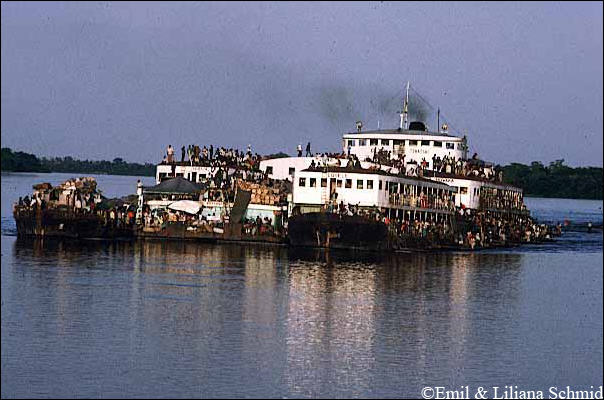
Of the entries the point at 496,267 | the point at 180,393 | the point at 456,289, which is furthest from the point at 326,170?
the point at 180,393

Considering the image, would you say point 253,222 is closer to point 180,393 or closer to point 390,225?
point 390,225

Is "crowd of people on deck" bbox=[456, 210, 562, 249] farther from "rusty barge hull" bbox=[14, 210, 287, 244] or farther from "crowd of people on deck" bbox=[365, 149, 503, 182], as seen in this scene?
"rusty barge hull" bbox=[14, 210, 287, 244]

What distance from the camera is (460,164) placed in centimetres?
10169

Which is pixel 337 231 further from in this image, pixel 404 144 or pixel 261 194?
pixel 404 144

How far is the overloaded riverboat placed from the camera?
3127 inches

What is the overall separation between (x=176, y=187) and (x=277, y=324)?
135 feet

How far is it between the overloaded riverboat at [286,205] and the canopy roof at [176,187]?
7 centimetres

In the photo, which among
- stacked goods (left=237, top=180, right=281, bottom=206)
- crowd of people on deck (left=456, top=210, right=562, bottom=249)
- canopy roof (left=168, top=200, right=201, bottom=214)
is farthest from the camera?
crowd of people on deck (left=456, top=210, right=562, bottom=249)

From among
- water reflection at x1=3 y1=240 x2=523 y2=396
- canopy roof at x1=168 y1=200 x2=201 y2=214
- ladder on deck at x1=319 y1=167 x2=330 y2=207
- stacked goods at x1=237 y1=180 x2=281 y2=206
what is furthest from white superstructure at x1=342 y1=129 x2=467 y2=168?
water reflection at x1=3 y1=240 x2=523 y2=396

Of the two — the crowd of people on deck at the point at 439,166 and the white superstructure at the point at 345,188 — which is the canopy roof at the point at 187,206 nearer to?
the white superstructure at the point at 345,188

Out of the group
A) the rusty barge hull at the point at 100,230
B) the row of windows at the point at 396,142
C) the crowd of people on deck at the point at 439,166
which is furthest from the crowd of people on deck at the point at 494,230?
the rusty barge hull at the point at 100,230

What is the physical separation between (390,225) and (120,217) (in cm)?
1689

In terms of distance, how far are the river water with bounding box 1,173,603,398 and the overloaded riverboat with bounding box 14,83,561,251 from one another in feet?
13.3

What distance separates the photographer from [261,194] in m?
84.8
